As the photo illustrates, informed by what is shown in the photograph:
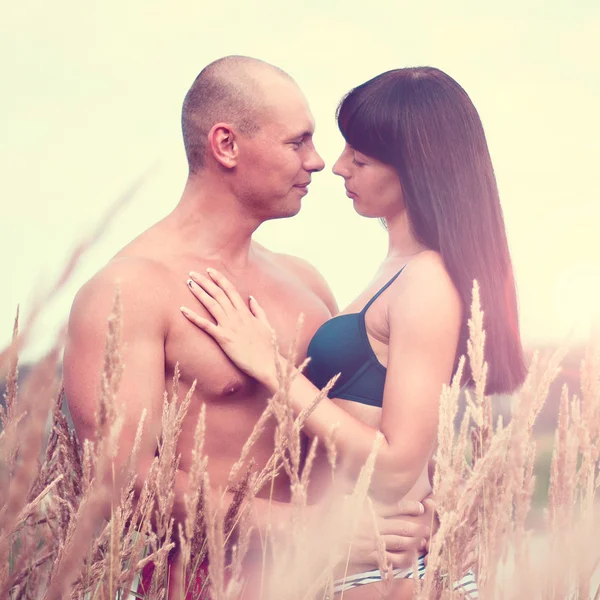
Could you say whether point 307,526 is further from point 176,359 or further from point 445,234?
point 445,234

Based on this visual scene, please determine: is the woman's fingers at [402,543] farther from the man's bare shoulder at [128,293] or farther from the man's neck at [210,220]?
the man's neck at [210,220]

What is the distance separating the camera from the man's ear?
2.68 metres

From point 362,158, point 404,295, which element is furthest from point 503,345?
point 362,158

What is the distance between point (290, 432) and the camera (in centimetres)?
134

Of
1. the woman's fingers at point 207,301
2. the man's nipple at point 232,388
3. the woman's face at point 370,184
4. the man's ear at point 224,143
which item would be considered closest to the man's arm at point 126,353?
the woman's fingers at point 207,301

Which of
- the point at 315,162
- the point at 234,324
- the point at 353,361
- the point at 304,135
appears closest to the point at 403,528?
the point at 353,361

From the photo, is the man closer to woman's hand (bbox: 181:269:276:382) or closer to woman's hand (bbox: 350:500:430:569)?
woman's hand (bbox: 181:269:276:382)

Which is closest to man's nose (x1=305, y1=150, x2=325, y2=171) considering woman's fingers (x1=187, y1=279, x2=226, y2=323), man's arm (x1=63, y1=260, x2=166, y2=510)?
woman's fingers (x1=187, y1=279, x2=226, y2=323)

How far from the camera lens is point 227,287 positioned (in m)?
2.56

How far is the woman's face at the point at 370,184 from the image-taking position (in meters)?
2.71

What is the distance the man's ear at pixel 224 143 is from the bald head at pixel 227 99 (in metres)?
0.03

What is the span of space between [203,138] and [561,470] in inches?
68.2

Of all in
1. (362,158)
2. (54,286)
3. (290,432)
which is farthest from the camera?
(362,158)

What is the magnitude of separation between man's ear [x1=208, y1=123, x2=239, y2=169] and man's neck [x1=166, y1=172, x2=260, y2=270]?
0.35ft
